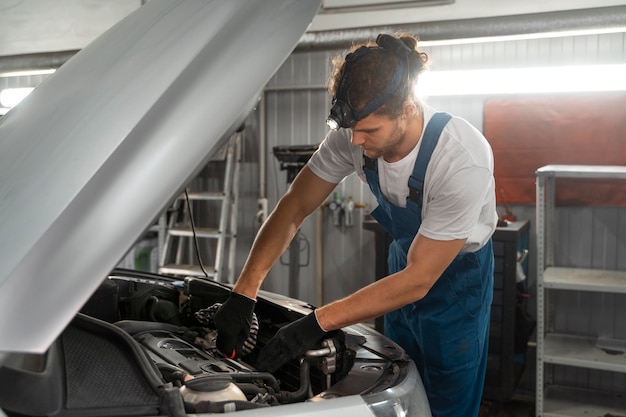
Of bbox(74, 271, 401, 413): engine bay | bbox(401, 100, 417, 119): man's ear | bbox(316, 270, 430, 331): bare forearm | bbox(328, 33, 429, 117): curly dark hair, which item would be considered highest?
bbox(328, 33, 429, 117): curly dark hair

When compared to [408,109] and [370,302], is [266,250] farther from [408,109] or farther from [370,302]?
[408,109]

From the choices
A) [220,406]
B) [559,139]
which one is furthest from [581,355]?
[220,406]

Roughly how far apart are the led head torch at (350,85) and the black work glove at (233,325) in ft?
2.00

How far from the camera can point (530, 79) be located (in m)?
4.04

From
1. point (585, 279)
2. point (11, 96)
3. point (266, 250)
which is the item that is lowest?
point (585, 279)

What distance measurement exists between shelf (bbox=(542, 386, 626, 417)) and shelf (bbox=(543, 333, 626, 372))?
1.07ft

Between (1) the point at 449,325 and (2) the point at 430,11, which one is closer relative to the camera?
(1) the point at 449,325

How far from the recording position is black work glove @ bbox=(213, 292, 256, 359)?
6.18 ft

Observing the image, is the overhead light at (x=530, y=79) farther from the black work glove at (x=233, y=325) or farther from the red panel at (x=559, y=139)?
the black work glove at (x=233, y=325)

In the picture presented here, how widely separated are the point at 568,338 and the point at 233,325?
3.30 meters

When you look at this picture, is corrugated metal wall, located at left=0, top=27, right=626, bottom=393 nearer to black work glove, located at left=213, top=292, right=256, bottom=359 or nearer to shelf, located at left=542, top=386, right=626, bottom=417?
shelf, located at left=542, top=386, right=626, bottom=417

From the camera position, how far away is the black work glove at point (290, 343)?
5.75ft

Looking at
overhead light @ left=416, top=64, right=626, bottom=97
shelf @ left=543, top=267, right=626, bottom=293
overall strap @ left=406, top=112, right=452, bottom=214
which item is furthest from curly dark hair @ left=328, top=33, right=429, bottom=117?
shelf @ left=543, top=267, right=626, bottom=293

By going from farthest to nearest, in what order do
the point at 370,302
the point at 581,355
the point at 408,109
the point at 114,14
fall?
the point at 114,14
the point at 581,355
the point at 408,109
the point at 370,302
